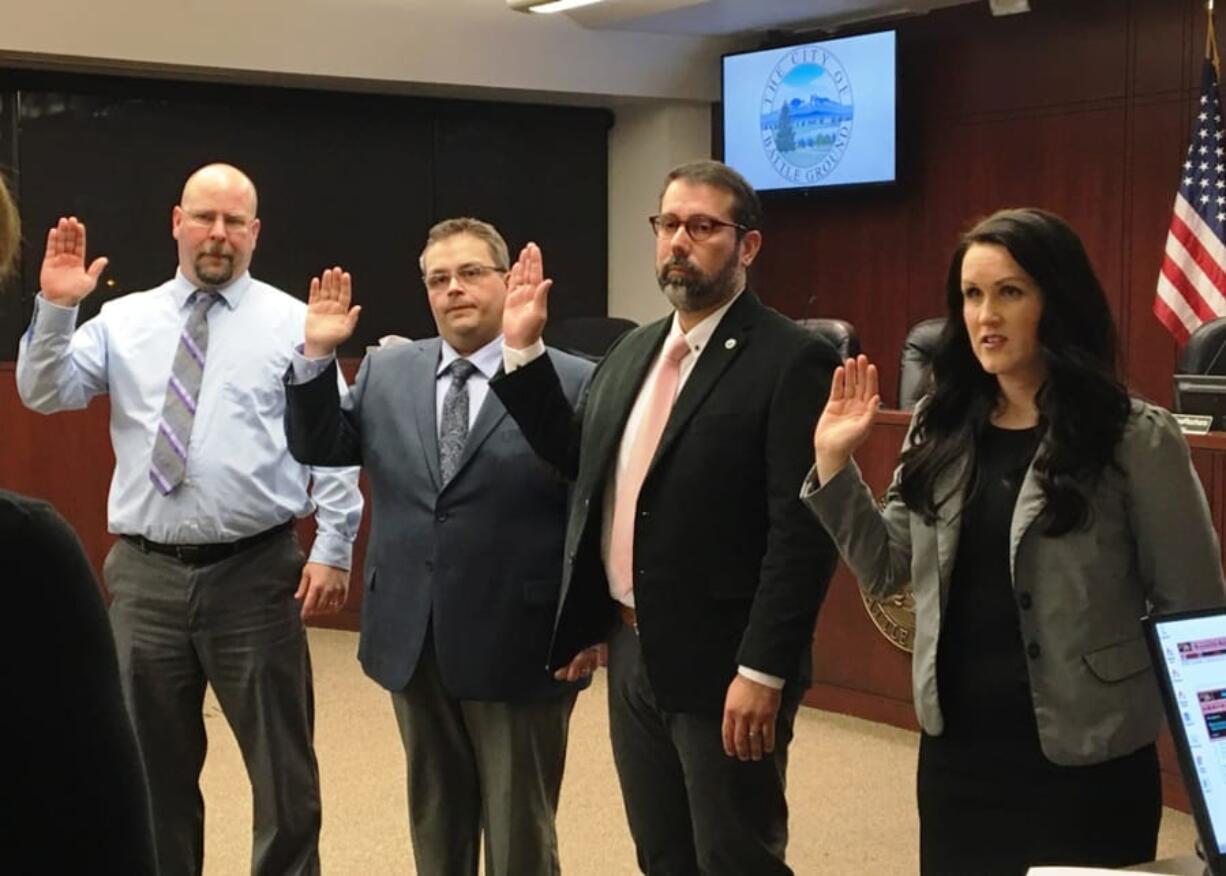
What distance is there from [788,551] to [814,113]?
19.2 ft

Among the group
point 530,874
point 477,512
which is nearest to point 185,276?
point 477,512

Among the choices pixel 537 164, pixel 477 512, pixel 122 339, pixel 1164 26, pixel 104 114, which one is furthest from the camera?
pixel 537 164

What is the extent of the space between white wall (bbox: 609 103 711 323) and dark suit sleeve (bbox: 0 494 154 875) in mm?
7540

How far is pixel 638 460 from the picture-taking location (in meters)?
2.60

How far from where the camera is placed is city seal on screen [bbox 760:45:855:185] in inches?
307

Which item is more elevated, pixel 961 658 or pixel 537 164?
pixel 537 164

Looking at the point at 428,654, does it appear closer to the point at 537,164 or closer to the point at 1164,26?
the point at 1164,26

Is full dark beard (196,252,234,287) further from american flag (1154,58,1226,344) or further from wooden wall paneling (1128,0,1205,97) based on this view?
wooden wall paneling (1128,0,1205,97)

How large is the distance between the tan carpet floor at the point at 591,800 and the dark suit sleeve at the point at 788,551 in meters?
1.61

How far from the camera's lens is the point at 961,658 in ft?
6.88

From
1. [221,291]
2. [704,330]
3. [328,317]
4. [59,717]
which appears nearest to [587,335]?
[221,291]

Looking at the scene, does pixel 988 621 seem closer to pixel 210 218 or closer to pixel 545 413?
pixel 545 413

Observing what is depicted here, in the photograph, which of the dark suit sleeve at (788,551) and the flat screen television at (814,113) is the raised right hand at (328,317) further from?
the flat screen television at (814,113)

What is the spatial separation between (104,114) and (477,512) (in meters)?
5.38
